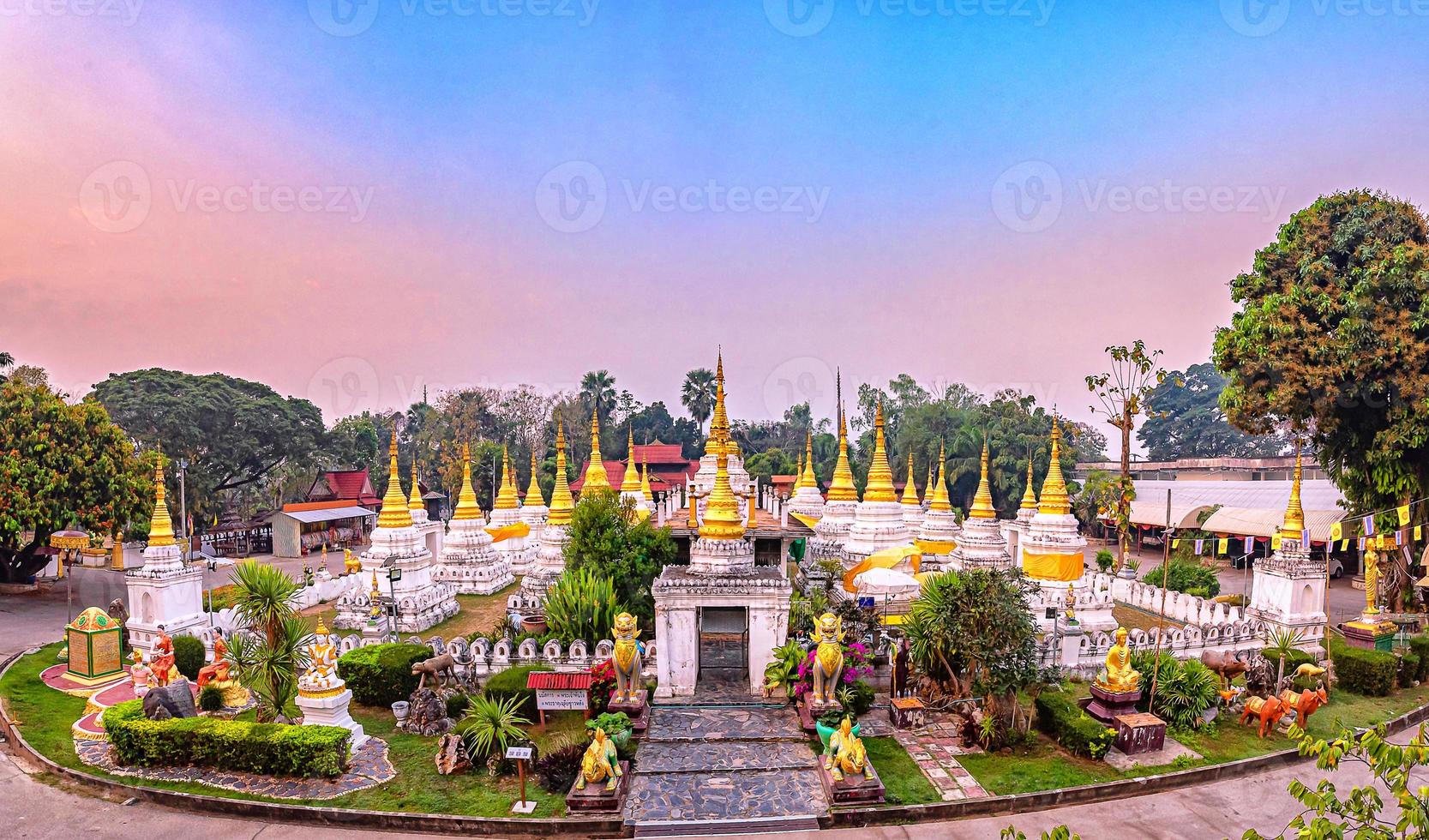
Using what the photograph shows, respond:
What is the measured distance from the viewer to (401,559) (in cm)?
2645

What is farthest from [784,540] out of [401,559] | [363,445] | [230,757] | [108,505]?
[363,445]

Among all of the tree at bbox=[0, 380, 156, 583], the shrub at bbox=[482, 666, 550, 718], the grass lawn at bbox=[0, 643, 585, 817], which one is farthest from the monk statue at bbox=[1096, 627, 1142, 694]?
the tree at bbox=[0, 380, 156, 583]

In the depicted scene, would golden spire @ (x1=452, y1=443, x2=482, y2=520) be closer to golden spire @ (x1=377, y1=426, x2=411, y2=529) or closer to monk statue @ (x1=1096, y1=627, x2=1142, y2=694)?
golden spire @ (x1=377, y1=426, x2=411, y2=529)

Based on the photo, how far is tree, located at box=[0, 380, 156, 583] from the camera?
2483 cm

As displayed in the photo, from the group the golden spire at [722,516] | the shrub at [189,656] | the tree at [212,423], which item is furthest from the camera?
the tree at [212,423]

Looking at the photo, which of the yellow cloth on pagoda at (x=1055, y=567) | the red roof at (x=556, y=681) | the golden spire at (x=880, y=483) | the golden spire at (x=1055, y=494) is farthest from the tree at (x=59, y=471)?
the golden spire at (x=1055, y=494)

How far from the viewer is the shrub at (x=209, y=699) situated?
1517 centimetres

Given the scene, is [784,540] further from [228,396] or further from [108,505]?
[228,396]

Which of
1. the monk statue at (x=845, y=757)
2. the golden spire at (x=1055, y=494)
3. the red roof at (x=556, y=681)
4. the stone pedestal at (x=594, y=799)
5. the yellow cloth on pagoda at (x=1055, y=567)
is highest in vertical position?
the golden spire at (x=1055, y=494)

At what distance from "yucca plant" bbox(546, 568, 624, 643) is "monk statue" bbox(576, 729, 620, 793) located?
6178 millimetres

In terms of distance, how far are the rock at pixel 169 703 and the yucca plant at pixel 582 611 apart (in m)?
7.15

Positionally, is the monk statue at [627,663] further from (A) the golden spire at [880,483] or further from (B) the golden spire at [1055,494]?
(B) the golden spire at [1055,494]

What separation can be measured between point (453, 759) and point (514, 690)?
7.35 ft

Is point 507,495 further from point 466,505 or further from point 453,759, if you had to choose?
point 453,759
